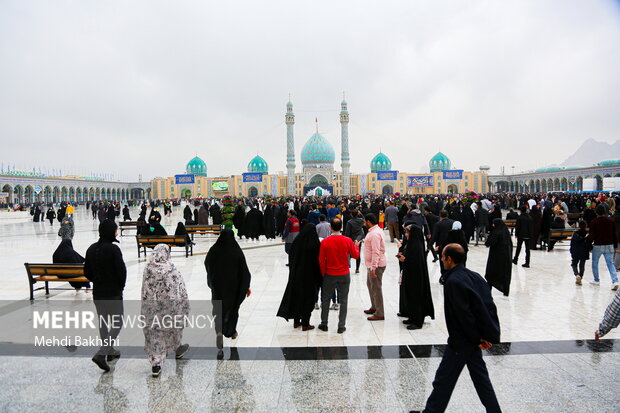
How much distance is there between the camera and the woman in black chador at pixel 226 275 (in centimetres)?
440

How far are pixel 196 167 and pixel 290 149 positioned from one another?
21637mm

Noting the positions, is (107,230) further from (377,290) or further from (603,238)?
(603,238)

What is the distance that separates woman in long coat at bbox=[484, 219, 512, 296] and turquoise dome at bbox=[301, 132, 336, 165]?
6325cm

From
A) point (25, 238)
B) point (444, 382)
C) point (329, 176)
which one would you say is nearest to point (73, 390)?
point (444, 382)

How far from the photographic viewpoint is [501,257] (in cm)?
628

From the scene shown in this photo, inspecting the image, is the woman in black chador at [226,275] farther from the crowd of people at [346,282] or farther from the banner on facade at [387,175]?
the banner on facade at [387,175]

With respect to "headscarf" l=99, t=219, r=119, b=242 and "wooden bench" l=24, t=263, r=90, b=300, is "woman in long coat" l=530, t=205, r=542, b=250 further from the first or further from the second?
"wooden bench" l=24, t=263, r=90, b=300

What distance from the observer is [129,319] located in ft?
18.1

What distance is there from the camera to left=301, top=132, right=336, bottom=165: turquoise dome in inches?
2724

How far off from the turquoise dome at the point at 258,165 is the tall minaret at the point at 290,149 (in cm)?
890

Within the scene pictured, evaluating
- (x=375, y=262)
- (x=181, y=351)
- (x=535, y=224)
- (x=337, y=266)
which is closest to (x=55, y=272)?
(x=181, y=351)

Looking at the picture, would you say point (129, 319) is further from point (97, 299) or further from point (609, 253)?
point (609, 253)

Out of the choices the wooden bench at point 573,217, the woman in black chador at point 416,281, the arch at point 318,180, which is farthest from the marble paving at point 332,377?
the arch at point 318,180

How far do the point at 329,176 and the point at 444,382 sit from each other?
6622 cm
